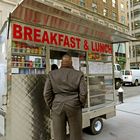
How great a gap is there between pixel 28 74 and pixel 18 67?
23cm

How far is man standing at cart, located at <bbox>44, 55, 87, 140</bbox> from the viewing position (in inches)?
130

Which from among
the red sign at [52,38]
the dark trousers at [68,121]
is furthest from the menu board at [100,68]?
the dark trousers at [68,121]

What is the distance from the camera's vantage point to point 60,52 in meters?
4.90

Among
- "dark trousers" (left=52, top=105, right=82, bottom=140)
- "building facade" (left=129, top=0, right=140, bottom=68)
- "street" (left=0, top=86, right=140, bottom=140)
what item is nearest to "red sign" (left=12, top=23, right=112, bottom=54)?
"dark trousers" (left=52, top=105, right=82, bottom=140)

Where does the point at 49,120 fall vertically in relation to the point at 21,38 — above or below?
below

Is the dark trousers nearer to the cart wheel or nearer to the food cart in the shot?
the food cart

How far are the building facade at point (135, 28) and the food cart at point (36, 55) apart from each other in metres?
45.9

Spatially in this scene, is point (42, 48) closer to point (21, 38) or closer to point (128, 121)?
point (21, 38)

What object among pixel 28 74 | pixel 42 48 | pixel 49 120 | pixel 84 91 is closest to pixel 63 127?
pixel 84 91

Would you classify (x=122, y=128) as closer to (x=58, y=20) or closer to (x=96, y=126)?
(x=96, y=126)

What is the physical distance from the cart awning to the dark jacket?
118 centimetres

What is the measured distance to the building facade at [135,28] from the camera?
49281 millimetres

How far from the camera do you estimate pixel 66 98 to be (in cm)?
331

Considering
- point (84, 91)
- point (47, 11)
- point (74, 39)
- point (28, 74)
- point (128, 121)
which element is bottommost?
point (128, 121)
